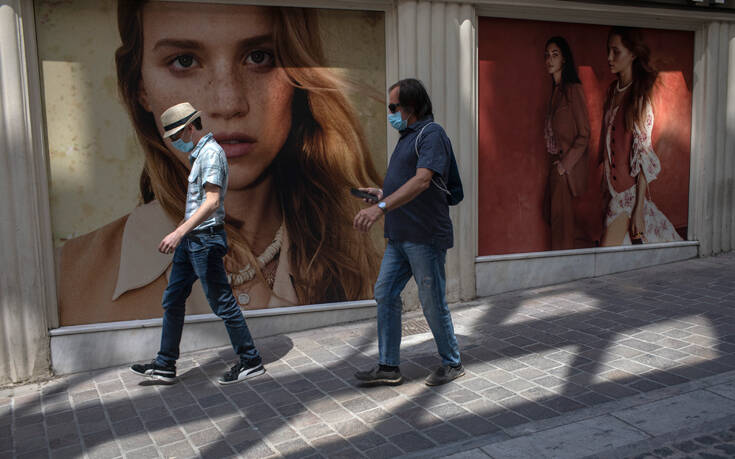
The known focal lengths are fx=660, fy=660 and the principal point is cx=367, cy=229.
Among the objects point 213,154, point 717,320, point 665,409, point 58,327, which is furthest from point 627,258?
point 58,327

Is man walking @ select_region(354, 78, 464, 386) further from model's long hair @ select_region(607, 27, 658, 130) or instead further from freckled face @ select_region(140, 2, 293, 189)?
model's long hair @ select_region(607, 27, 658, 130)

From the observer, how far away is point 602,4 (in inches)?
261

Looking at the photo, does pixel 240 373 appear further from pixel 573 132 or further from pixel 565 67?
pixel 565 67

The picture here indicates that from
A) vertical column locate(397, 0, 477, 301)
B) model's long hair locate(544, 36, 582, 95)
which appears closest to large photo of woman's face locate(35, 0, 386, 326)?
vertical column locate(397, 0, 477, 301)

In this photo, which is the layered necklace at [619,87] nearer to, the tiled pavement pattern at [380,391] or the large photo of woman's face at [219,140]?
the tiled pavement pattern at [380,391]

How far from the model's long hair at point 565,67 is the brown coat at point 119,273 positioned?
410cm

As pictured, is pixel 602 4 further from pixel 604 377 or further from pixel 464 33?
pixel 604 377

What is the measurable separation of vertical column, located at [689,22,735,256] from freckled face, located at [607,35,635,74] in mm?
960

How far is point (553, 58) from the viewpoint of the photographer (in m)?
6.68

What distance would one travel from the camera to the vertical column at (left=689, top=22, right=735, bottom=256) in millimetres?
7367

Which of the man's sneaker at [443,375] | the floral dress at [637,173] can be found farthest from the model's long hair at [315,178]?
the floral dress at [637,173]

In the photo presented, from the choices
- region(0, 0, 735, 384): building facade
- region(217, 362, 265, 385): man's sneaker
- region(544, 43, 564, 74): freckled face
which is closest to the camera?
region(217, 362, 265, 385): man's sneaker

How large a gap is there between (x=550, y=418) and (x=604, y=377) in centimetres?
77

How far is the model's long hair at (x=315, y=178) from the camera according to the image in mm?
5516
